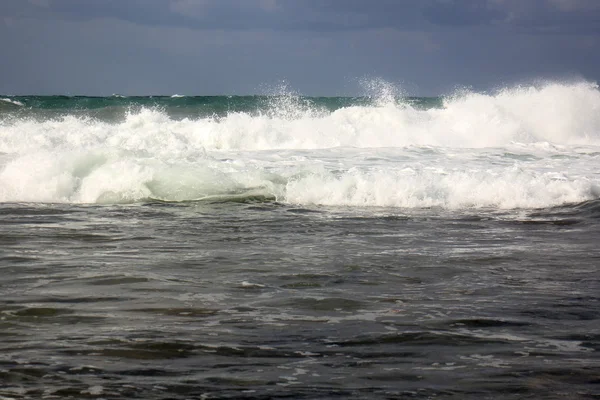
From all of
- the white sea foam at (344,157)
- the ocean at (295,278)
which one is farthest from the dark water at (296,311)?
the white sea foam at (344,157)

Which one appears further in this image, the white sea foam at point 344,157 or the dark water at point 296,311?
the white sea foam at point 344,157

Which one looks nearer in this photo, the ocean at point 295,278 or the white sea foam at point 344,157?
the ocean at point 295,278

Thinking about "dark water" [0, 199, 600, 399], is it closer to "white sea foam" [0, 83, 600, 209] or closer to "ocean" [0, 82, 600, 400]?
"ocean" [0, 82, 600, 400]

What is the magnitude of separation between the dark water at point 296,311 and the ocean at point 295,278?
0.02 meters

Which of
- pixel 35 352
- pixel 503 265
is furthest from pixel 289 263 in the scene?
pixel 35 352

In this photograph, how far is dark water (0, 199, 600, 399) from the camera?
12.0 ft

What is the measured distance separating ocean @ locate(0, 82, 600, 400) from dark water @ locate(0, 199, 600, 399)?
0.02 meters

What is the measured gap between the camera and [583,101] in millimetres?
24750

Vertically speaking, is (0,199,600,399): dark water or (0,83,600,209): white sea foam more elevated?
(0,83,600,209): white sea foam

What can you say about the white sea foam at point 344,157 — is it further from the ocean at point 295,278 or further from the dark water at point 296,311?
the dark water at point 296,311

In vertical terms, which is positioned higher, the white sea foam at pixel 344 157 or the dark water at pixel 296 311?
the white sea foam at pixel 344 157

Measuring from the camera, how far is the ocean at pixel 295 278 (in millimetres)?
3760

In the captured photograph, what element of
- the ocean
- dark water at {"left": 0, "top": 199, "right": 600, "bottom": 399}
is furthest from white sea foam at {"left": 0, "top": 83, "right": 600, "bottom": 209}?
dark water at {"left": 0, "top": 199, "right": 600, "bottom": 399}

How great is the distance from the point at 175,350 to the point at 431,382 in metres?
1.32
